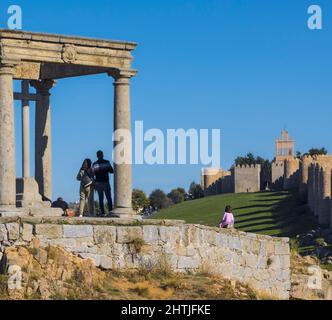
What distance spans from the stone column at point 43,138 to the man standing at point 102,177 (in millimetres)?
1885

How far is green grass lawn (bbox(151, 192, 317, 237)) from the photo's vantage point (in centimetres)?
12119

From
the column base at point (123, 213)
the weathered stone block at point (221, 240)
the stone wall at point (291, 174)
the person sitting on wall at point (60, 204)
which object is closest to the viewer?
the weathered stone block at point (221, 240)

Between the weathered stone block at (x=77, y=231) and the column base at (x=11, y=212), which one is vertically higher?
the column base at (x=11, y=212)

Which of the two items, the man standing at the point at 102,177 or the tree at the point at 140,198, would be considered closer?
the man standing at the point at 102,177

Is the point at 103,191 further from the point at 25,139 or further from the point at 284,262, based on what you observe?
the point at 284,262

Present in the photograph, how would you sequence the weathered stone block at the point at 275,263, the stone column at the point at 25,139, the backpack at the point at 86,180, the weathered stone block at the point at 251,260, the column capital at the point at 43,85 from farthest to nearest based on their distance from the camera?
the column capital at the point at 43,85, the stone column at the point at 25,139, the weathered stone block at the point at 275,263, the backpack at the point at 86,180, the weathered stone block at the point at 251,260

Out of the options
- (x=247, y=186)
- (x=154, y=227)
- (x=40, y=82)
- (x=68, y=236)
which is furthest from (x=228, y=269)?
(x=247, y=186)

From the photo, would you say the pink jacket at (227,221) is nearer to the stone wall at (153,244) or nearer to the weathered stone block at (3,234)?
the stone wall at (153,244)

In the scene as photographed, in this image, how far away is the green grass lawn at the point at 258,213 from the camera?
121 meters

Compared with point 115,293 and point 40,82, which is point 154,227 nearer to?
point 115,293

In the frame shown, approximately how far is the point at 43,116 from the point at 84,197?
10.2ft

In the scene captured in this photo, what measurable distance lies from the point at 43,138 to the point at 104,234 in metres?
6.71

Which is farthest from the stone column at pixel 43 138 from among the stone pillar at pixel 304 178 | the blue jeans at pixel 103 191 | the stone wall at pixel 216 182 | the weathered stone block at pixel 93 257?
the stone wall at pixel 216 182
